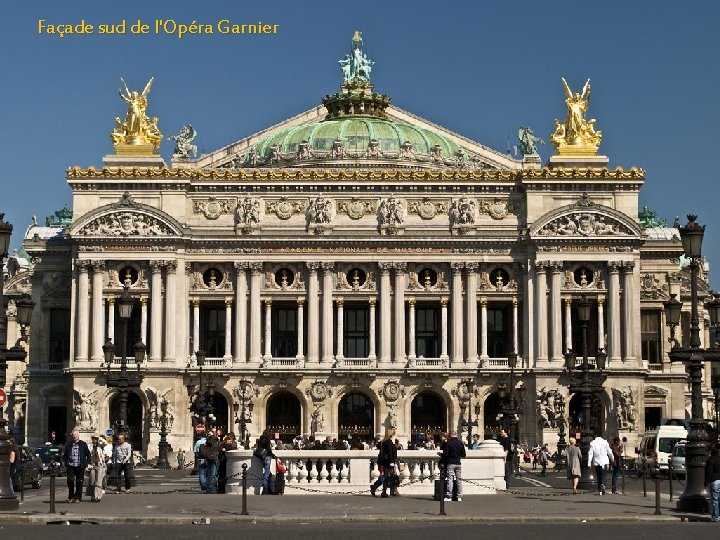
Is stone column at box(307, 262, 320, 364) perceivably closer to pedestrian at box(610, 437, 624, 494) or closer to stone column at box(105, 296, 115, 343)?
stone column at box(105, 296, 115, 343)

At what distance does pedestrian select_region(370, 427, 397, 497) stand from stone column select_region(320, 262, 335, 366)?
1844 inches

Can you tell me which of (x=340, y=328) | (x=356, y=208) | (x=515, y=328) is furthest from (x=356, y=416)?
(x=356, y=208)

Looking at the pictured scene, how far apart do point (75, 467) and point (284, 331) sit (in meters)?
53.4

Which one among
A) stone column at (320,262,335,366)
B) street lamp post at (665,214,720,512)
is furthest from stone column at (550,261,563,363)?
street lamp post at (665,214,720,512)

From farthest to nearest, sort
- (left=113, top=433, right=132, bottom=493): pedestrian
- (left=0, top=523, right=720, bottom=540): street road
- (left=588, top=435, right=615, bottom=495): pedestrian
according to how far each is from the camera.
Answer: (left=588, top=435, right=615, bottom=495): pedestrian, (left=113, top=433, right=132, bottom=493): pedestrian, (left=0, top=523, right=720, bottom=540): street road

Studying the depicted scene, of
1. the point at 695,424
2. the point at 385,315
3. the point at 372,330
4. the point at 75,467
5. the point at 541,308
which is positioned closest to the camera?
the point at 695,424

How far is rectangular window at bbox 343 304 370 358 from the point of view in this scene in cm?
10031

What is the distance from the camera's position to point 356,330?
101 m

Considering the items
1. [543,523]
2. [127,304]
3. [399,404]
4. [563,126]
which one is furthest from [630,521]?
[563,126]

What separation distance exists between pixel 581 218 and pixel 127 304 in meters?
40.0

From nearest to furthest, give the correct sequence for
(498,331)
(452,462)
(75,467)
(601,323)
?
(75,467)
(452,462)
(601,323)
(498,331)

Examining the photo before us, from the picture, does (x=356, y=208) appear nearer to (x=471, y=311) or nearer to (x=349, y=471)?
(x=471, y=311)

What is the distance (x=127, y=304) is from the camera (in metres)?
65.1

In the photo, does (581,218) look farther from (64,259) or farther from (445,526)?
(445,526)
